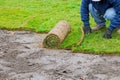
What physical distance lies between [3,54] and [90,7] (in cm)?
232

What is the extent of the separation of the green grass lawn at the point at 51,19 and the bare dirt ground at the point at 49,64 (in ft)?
1.21

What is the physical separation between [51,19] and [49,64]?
3323 millimetres

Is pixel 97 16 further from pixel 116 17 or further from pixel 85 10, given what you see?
pixel 116 17

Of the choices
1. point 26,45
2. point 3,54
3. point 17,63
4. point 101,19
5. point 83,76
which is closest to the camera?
point 83,76

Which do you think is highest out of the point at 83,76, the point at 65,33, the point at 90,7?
the point at 90,7

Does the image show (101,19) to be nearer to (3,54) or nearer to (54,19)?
(54,19)

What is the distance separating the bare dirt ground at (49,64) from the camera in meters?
6.39

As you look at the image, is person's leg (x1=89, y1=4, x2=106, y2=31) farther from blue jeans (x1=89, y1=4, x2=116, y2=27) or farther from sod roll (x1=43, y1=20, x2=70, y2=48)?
sod roll (x1=43, y1=20, x2=70, y2=48)

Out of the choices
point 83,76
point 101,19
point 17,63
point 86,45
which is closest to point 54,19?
point 101,19

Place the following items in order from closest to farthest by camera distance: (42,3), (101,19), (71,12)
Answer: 1. (101,19)
2. (71,12)
3. (42,3)

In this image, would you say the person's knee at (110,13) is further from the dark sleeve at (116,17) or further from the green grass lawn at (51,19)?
the green grass lawn at (51,19)

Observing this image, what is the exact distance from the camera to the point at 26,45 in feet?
27.1

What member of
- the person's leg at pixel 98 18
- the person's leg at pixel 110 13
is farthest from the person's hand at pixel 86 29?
the person's leg at pixel 110 13

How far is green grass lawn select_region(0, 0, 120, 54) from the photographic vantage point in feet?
25.7
